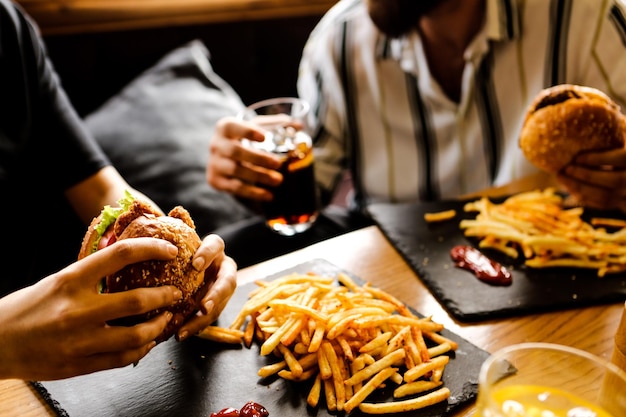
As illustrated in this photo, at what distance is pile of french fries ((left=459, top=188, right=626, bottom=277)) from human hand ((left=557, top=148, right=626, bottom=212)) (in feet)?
0.26

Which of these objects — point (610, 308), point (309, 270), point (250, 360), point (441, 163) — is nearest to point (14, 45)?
point (309, 270)

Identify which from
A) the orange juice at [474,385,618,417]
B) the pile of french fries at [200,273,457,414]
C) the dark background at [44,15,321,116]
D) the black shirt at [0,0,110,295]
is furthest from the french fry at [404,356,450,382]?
the dark background at [44,15,321,116]

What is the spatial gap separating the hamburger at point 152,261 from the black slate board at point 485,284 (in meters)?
0.66

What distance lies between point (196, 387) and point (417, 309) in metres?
0.60

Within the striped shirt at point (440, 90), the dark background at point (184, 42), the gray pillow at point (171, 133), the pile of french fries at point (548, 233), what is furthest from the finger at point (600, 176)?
the dark background at point (184, 42)

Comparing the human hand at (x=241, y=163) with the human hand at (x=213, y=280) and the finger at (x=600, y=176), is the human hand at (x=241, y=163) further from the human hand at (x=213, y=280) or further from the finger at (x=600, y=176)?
the finger at (x=600, y=176)

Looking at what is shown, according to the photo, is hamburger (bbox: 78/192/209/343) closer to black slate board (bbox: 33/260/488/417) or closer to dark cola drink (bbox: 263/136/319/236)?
black slate board (bbox: 33/260/488/417)

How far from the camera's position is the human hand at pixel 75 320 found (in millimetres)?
1117

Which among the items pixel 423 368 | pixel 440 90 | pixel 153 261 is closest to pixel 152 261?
pixel 153 261

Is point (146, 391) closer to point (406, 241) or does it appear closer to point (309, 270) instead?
point (309, 270)

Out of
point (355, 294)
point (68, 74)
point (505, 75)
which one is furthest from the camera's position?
point (68, 74)

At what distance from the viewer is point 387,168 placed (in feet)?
8.52

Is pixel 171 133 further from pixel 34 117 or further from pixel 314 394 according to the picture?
pixel 314 394

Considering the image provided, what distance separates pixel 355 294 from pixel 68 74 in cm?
234
